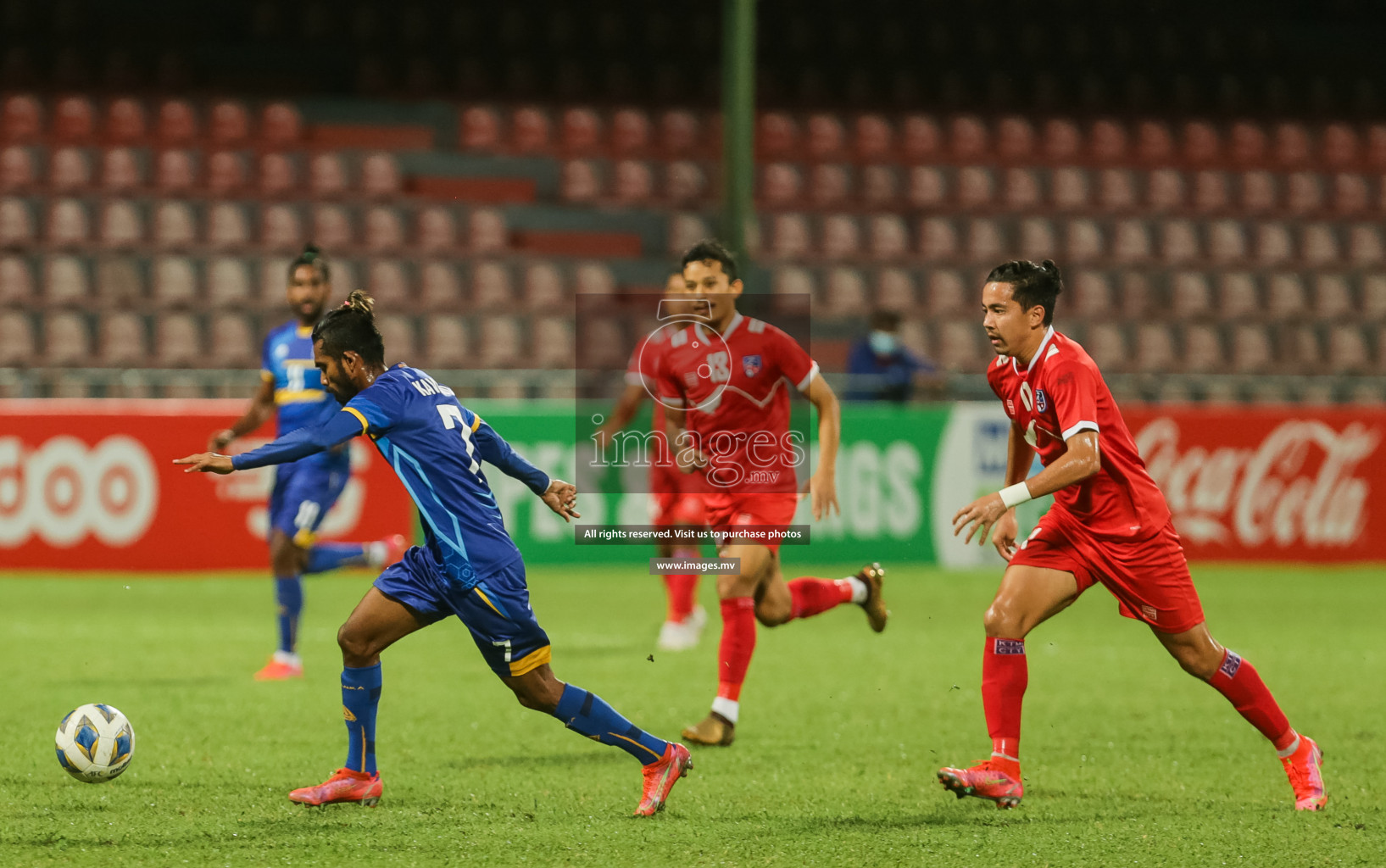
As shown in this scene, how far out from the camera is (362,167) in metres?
18.2

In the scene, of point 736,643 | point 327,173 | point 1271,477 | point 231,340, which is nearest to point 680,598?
point 736,643

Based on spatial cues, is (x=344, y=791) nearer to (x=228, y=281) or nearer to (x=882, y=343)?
(x=882, y=343)

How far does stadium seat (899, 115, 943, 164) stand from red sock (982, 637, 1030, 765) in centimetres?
1528

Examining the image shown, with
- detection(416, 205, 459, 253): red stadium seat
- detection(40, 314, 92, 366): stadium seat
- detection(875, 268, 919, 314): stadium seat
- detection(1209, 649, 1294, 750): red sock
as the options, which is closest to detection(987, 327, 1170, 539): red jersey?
detection(1209, 649, 1294, 750): red sock

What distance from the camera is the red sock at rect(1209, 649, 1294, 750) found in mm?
5391

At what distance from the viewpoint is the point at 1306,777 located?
5.43 m

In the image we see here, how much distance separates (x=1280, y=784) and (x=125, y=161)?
15.0m

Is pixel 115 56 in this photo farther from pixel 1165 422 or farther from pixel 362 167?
pixel 1165 422

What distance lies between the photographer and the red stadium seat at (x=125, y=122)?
18.0 metres

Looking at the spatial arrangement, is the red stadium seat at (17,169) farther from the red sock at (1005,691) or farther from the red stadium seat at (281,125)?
the red sock at (1005,691)

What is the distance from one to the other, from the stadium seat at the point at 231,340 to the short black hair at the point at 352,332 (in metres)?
10.7

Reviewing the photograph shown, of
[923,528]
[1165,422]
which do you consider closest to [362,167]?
[923,528]

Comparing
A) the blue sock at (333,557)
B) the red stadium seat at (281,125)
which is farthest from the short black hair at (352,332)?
the red stadium seat at (281,125)

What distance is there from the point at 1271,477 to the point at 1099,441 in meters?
9.90
